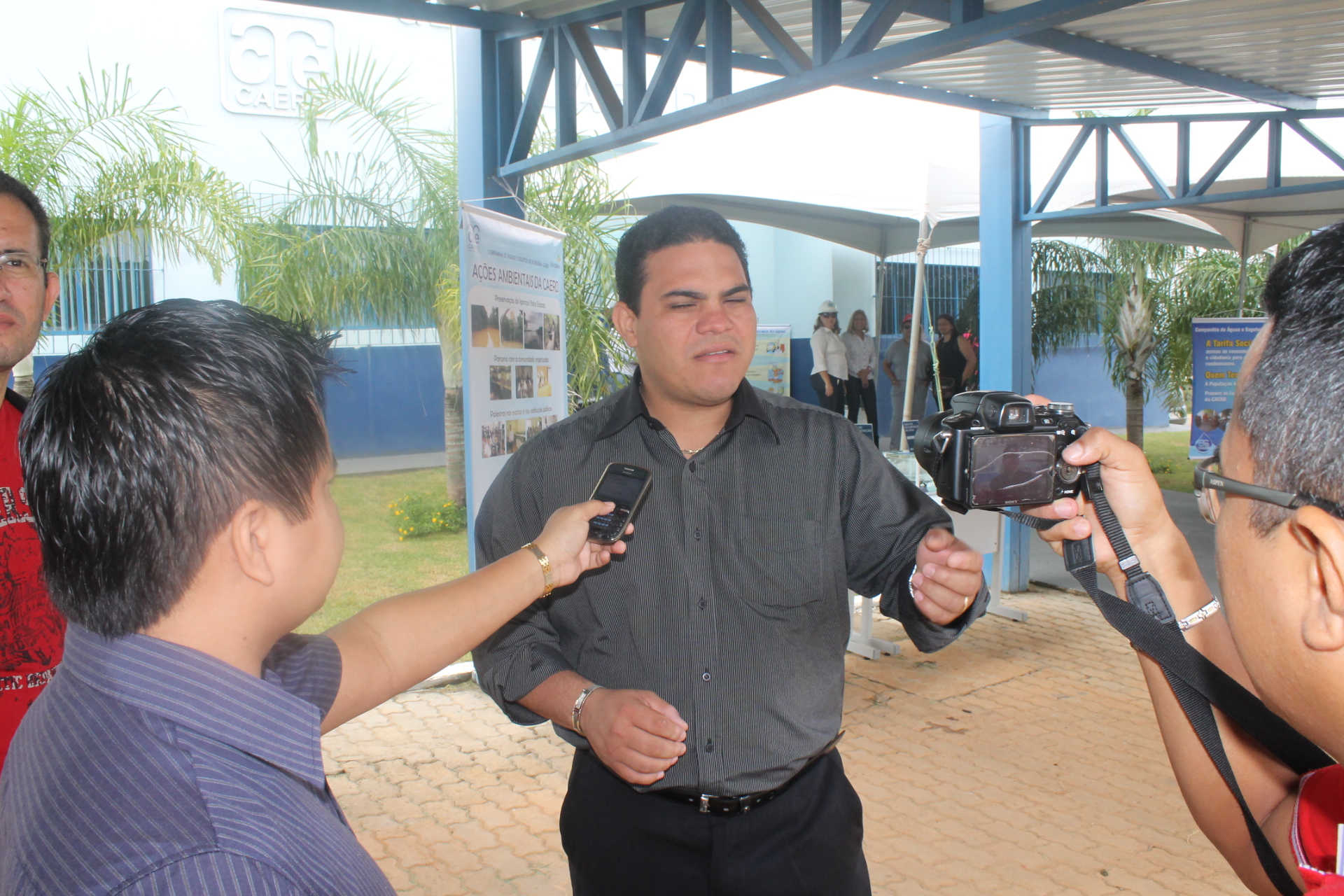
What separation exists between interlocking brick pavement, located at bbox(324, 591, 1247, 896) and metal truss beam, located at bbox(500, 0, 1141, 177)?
3.06m

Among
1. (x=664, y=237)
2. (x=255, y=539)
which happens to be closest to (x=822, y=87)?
(x=664, y=237)

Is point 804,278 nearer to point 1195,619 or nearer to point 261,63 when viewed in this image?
point 261,63

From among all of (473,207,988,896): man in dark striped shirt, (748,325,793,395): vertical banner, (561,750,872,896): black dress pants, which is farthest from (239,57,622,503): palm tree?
(561,750,872,896): black dress pants

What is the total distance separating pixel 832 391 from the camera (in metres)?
15.2

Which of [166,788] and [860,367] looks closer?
[166,788]

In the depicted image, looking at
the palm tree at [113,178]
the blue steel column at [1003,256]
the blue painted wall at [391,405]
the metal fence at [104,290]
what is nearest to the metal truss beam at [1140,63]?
the blue steel column at [1003,256]

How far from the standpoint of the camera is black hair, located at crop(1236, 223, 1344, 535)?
85 centimetres

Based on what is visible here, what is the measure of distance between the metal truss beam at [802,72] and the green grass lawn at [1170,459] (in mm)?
9553

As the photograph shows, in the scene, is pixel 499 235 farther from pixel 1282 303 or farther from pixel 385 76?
pixel 385 76

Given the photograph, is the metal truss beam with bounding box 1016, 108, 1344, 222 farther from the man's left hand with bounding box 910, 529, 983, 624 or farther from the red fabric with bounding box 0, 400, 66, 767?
the red fabric with bounding box 0, 400, 66, 767

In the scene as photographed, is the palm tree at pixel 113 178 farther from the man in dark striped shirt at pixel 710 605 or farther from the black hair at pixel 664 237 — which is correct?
the man in dark striped shirt at pixel 710 605

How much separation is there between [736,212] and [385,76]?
13.8 feet

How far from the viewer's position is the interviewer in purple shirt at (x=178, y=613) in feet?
2.58

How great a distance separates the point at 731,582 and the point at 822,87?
9.83 ft
